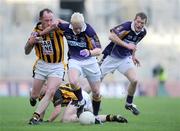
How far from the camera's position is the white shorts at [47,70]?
1471 centimetres

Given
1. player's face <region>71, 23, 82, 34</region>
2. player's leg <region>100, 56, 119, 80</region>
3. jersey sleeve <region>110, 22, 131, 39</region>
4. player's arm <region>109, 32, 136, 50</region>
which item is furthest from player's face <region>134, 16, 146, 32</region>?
player's face <region>71, 23, 82, 34</region>

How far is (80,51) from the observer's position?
46.6 ft

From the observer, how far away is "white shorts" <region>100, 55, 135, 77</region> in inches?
666

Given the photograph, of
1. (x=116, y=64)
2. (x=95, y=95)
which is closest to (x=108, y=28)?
(x=116, y=64)

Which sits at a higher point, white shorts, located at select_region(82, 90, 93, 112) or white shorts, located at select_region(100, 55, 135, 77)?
white shorts, located at select_region(100, 55, 135, 77)

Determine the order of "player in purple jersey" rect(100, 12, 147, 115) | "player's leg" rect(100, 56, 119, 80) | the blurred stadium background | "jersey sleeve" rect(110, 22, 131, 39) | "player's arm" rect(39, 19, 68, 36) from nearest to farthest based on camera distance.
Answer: "player's arm" rect(39, 19, 68, 36)
"player in purple jersey" rect(100, 12, 147, 115)
"jersey sleeve" rect(110, 22, 131, 39)
"player's leg" rect(100, 56, 119, 80)
the blurred stadium background

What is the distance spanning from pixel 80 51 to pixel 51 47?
0.78m

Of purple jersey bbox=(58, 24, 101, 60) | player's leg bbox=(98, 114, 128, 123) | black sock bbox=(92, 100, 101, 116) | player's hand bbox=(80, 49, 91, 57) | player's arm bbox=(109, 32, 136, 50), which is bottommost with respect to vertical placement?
player's leg bbox=(98, 114, 128, 123)

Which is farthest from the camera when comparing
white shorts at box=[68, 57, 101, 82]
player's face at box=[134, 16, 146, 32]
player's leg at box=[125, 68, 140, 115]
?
player's leg at box=[125, 68, 140, 115]

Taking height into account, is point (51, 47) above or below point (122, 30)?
below

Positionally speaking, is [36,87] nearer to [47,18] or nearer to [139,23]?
[47,18]

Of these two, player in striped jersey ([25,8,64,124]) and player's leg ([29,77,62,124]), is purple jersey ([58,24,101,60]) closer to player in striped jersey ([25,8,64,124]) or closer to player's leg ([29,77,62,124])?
player in striped jersey ([25,8,64,124])

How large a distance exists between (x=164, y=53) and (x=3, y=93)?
33.3ft

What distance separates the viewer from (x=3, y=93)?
111ft
